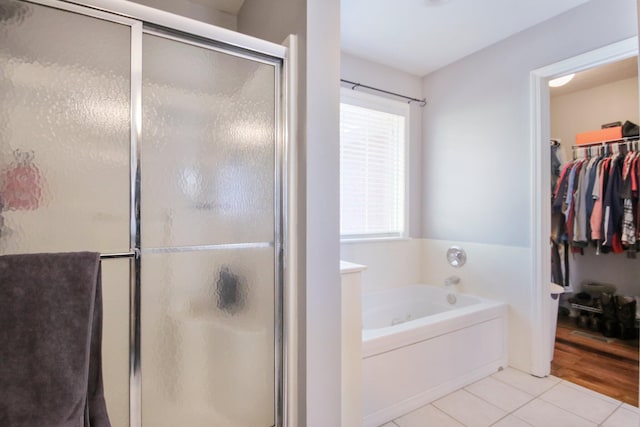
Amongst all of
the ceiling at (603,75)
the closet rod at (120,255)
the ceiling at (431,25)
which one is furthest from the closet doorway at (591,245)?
the closet rod at (120,255)

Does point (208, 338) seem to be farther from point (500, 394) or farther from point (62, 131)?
point (500, 394)

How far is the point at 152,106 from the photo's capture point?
4.04ft

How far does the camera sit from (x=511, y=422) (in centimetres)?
182

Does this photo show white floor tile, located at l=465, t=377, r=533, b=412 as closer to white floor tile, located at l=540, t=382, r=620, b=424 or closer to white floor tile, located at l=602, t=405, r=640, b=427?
white floor tile, located at l=540, t=382, r=620, b=424

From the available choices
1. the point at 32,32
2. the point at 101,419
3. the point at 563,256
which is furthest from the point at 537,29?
the point at 101,419

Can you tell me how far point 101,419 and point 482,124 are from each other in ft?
9.93

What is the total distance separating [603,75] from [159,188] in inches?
167

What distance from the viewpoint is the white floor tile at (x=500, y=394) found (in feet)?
6.58

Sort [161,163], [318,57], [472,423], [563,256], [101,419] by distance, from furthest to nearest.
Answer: [563,256]
[472,423]
[318,57]
[161,163]
[101,419]

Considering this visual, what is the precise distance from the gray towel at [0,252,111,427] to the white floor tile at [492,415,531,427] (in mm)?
1976

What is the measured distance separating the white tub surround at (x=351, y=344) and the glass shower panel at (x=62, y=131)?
3.28 feet

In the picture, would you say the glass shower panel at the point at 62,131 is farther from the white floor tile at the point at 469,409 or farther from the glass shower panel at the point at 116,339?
the white floor tile at the point at 469,409

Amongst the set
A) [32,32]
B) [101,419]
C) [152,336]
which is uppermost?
[32,32]

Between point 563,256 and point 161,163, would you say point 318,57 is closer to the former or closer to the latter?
point 161,163
